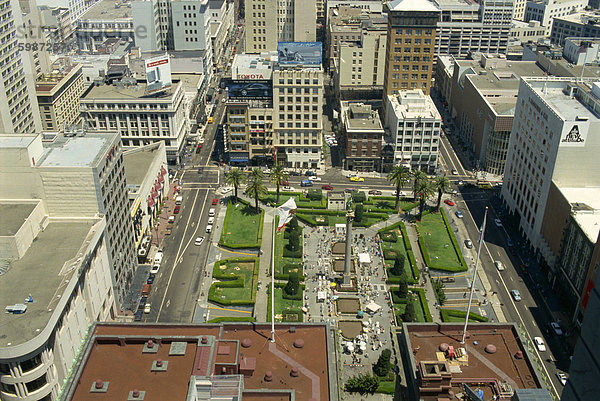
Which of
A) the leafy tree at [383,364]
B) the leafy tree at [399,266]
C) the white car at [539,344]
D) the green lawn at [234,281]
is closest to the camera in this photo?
the leafy tree at [383,364]

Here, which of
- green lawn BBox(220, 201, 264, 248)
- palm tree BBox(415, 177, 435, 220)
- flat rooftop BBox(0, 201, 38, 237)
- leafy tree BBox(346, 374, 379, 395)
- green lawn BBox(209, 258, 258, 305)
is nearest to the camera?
flat rooftop BBox(0, 201, 38, 237)

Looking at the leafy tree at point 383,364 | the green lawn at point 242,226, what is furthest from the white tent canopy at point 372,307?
the green lawn at point 242,226

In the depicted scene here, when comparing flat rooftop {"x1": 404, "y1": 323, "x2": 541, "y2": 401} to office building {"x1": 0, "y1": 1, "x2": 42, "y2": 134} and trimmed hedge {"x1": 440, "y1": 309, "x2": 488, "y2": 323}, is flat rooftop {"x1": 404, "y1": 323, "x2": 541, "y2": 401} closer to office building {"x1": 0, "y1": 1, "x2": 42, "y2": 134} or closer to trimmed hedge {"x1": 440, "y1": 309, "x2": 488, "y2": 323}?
trimmed hedge {"x1": 440, "y1": 309, "x2": 488, "y2": 323}

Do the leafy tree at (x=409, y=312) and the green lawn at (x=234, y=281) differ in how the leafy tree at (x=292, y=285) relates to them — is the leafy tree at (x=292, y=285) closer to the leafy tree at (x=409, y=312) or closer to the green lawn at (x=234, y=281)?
the green lawn at (x=234, y=281)

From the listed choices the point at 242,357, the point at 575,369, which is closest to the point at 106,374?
the point at 242,357

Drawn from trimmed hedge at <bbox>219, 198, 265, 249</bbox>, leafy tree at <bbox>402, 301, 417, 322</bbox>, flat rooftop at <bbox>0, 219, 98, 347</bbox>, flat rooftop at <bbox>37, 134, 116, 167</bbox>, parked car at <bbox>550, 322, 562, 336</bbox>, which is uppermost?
flat rooftop at <bbox>37, 134, 116, 167</bbox>

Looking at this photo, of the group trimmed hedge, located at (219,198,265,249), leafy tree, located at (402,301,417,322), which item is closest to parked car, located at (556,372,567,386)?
leafy tree, located at (402,301,417,322)
